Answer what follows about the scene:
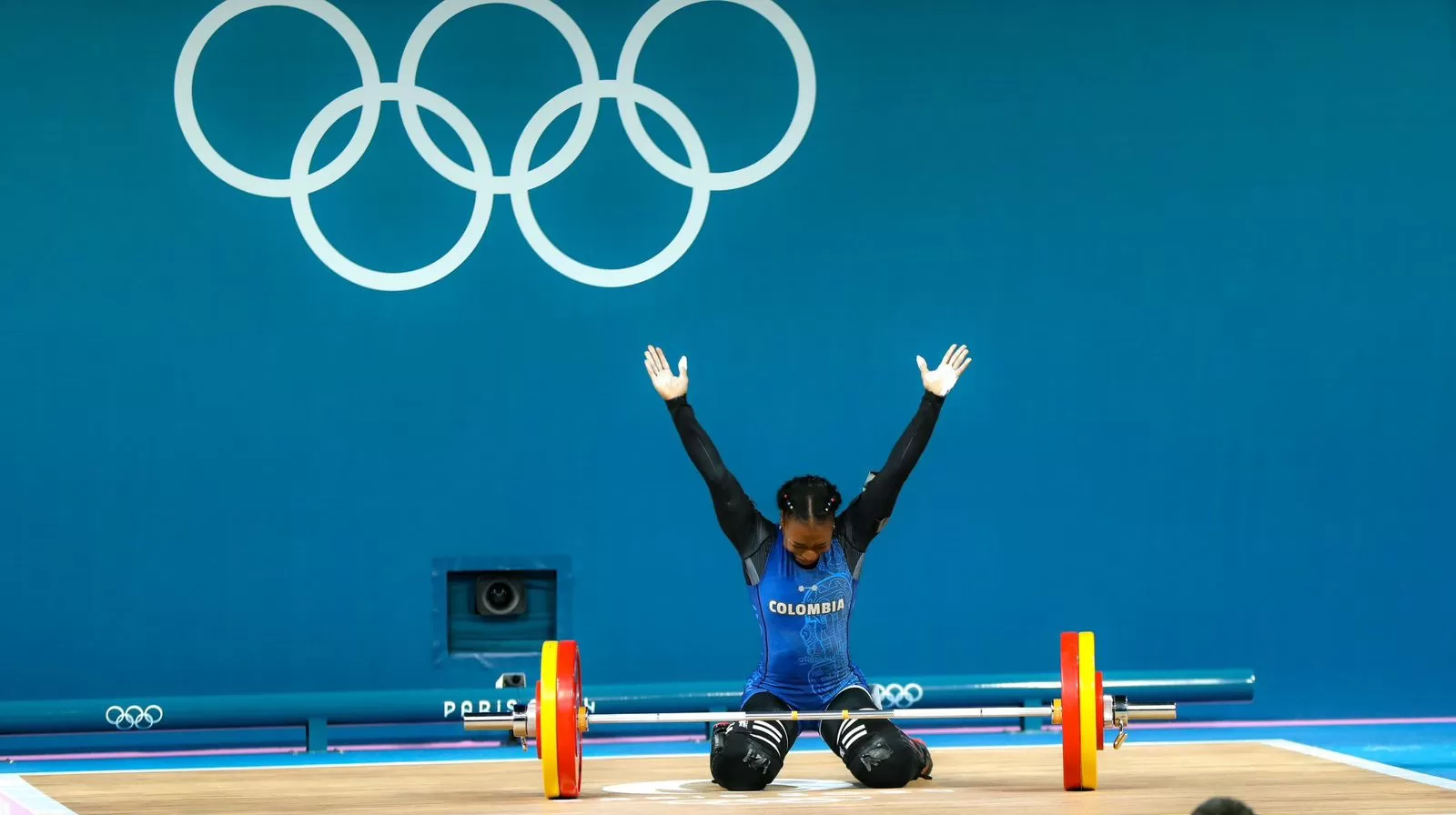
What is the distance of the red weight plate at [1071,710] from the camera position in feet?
14.1

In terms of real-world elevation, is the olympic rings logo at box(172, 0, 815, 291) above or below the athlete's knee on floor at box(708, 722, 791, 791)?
above

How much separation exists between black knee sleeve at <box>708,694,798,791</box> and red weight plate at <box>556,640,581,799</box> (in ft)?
1.33

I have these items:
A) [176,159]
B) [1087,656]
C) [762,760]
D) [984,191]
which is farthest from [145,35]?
[1087,656]

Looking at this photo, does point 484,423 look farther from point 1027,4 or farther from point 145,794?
point 1027,4

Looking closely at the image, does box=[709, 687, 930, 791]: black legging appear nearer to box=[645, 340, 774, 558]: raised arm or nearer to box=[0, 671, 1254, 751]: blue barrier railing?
box=[645, 340, 774, 558]: raised arm

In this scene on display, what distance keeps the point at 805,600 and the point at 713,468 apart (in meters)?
0.45

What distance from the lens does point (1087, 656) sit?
14.2 ft

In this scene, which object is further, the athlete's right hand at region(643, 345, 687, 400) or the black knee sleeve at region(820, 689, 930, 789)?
the athlete's right hand at region(643, 345, 687, 400)

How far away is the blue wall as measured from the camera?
6027 millimetres

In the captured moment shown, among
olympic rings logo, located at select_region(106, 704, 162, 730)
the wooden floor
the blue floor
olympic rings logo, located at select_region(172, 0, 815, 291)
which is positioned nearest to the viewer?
the wooden floor

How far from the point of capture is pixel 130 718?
18.9 ft

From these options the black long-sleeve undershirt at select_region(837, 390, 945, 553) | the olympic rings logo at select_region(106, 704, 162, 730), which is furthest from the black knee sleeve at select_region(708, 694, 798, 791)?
the olympic rings logo at select_region(106, 704, 162, 730)

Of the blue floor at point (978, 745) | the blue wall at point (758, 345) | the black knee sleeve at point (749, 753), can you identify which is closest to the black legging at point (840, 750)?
the black knee sleeve at point (749, 753)

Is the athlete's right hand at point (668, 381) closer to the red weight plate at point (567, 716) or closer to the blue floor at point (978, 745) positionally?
the red weight plate at point (567, 716)
